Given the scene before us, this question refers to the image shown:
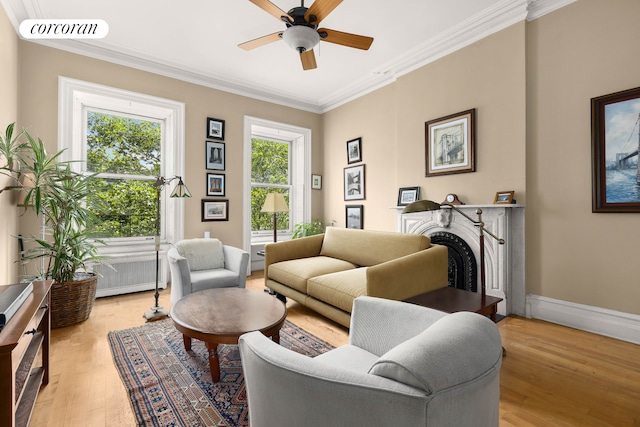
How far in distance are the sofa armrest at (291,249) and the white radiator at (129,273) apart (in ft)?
5.06

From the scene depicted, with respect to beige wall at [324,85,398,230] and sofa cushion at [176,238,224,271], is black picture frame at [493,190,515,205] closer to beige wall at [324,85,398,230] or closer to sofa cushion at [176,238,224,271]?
beige wall at [324,85,398,230]

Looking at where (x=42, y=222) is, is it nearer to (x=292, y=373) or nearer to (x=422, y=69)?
(x=292, y=373)

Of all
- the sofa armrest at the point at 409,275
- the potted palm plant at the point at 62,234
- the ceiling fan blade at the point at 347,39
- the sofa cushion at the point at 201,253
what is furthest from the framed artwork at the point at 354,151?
the potted palm plant at the point at 62,234

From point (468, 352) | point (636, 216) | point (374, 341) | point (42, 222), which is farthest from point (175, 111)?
point (636, 216)

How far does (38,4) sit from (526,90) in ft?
15.5

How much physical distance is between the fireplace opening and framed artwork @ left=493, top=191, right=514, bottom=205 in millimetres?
551

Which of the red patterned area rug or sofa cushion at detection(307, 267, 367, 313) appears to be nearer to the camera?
the red patterned area rug

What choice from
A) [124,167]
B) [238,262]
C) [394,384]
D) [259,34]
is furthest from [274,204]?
[394,384]

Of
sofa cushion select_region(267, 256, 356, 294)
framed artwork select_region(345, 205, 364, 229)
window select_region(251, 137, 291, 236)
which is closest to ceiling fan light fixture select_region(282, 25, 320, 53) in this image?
sofa cushion select_region(267, 256, 356, 294)

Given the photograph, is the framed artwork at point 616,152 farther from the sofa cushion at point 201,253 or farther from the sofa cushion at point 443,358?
the sofa cushion at point 201,253

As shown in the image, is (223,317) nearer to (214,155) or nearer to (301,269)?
(301,269)

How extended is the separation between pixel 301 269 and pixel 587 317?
262cm

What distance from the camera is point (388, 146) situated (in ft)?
14.9

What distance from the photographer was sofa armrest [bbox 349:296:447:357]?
136 cm
